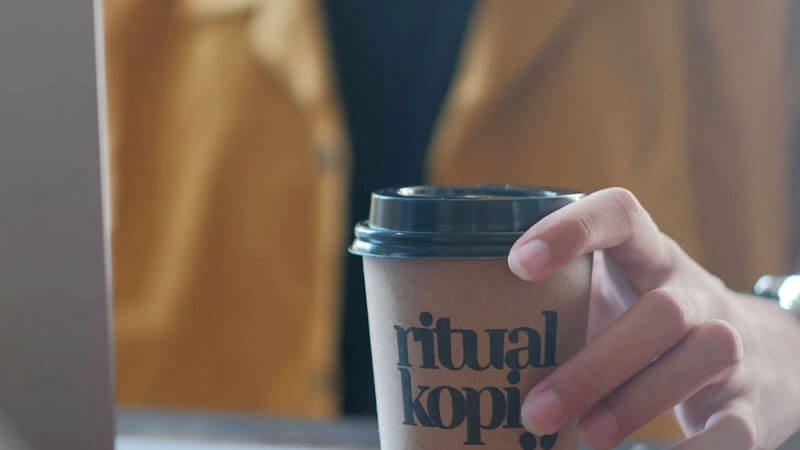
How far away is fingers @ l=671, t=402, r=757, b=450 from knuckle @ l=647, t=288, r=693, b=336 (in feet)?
0.24

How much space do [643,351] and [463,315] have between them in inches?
5.1

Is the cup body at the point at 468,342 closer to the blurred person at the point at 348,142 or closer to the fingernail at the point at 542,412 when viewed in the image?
the fingernail at the point at 542,412

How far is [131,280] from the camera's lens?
176 cm

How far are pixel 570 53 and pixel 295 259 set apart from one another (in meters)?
0.59

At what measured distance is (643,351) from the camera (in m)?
0.58

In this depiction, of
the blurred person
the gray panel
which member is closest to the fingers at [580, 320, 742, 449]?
the gray panel

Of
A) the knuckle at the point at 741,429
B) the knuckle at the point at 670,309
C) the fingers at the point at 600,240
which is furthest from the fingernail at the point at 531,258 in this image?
the knuckle at the point at 741,429

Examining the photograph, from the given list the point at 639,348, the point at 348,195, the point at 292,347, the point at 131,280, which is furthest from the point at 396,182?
the point at 639,348

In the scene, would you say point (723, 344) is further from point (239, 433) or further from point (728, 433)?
point (239, 433)

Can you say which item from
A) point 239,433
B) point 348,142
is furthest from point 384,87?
point 239,433

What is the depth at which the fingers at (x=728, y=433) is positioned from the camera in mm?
601

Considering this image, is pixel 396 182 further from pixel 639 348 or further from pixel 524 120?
pixel 639 348

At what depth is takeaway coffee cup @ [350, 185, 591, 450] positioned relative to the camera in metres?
0.53

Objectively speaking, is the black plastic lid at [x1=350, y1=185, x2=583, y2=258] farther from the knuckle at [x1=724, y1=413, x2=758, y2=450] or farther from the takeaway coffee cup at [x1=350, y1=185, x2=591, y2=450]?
the knuckle at [x1=724, y1=413, x2=758, y2=450]
